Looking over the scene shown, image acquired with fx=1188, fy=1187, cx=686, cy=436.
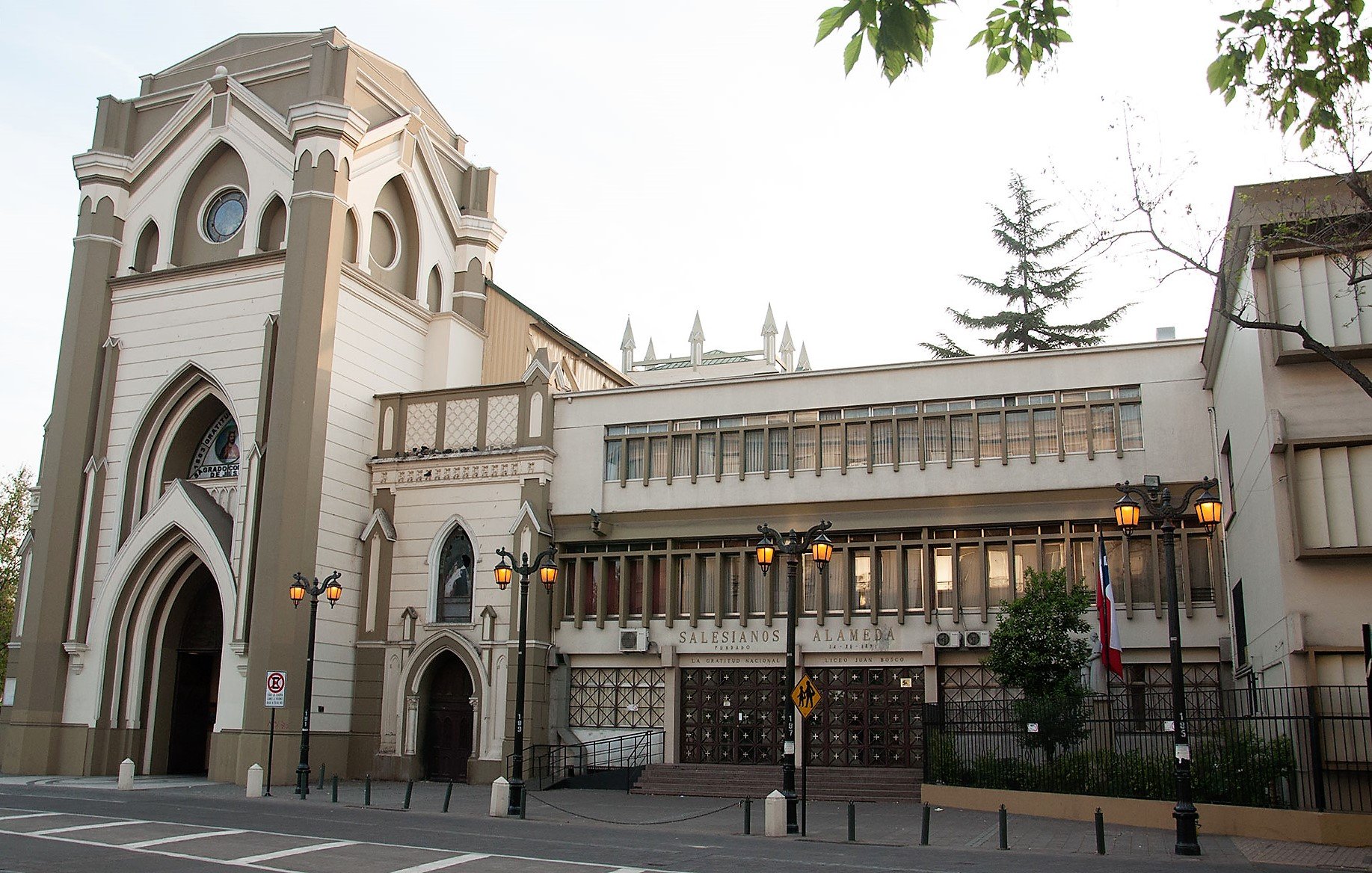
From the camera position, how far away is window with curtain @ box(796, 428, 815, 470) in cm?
3225

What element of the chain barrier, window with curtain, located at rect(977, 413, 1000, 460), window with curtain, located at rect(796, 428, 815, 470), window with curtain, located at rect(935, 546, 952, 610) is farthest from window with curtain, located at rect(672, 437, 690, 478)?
the chain barrier

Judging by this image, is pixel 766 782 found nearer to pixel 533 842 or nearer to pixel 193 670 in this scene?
pixel 533 842

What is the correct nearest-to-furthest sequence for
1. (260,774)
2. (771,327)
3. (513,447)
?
(260,774)
(513,447)
(771,327)

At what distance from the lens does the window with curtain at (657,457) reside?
3369 cm

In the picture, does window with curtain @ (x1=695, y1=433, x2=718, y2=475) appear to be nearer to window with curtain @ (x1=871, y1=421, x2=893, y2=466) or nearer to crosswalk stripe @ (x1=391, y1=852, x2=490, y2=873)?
Answer: window with curtain @ (x1=871, y1=421, x2=893, y2=466)

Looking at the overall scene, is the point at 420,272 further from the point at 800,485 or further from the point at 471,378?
the point at 800,485

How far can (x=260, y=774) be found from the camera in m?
26.8

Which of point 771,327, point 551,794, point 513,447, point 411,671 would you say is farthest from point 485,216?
point 771,327

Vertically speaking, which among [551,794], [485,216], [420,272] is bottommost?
[551,794]

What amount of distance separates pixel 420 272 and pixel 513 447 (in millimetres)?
8072

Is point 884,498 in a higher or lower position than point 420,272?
lower

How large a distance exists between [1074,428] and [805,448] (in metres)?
7.00

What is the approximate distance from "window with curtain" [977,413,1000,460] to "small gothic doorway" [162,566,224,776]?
22.9 metres

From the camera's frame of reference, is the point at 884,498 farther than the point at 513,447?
No
